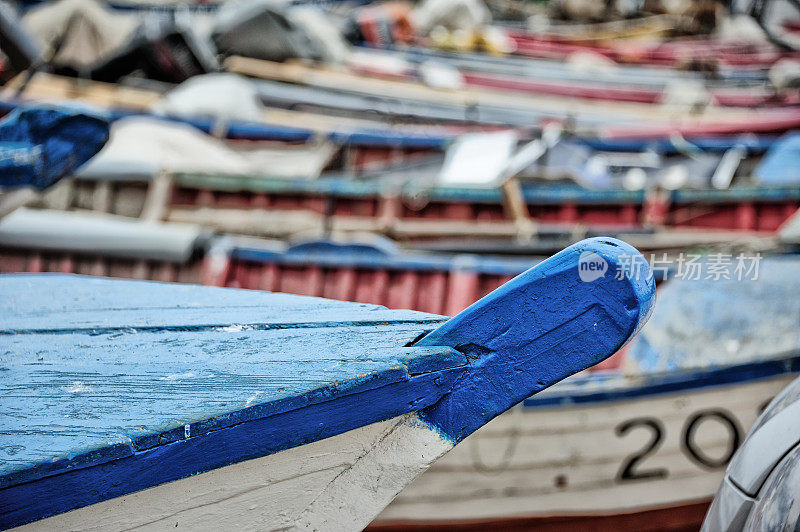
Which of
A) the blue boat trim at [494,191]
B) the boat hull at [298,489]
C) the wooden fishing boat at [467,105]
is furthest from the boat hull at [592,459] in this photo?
the wooden fishing boat at [467,105]

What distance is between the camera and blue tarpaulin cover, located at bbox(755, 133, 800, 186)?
5.09m

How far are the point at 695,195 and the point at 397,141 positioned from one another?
6.98 feet

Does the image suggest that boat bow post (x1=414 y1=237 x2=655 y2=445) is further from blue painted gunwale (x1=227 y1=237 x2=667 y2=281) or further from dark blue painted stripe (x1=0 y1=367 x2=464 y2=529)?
blue painted gunwale (x1=227 y1=237 x2=667 y2=281)

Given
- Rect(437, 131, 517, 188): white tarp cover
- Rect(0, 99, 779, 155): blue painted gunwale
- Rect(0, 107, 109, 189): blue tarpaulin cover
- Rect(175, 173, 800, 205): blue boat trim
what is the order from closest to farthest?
Rect(0, 107, 109, 189): blue tarpaulin cover
Rect(175, 173, 800, 205): blue boat trim
Rect(437, 131, 517, 188): white tarp cover
Rect(0, 99, 779, 155): blue painted gunwale

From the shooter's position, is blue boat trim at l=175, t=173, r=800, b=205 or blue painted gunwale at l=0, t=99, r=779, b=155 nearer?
blue boat trim at l=175, t=173, r=800, b=205

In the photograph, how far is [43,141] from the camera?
159 cm

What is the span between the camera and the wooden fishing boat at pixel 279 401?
0.89 m

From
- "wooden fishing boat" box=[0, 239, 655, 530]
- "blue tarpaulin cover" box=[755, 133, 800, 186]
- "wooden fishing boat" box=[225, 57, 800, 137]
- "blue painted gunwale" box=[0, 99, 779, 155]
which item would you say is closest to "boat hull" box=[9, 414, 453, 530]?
"wooden fishing boat" box=[0, 239, 655, 530]

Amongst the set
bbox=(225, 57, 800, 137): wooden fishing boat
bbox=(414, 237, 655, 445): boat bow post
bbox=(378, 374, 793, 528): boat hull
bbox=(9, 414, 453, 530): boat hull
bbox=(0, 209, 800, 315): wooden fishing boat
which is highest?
bbox=(225, 57, 800, 137): wooden fishing boat

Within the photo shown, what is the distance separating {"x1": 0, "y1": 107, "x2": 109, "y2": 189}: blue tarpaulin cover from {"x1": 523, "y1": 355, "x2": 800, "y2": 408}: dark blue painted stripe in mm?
1738

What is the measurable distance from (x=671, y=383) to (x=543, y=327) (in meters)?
1.98

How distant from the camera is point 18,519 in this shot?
0.89 metres

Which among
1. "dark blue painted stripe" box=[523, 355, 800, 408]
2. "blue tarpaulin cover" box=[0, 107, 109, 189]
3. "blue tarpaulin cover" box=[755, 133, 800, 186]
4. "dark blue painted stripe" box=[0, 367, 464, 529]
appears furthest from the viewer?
"blue tarpaulin cover" box=[755, 133, 800, 186]

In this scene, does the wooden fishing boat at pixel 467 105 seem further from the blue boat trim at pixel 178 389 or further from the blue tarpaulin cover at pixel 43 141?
the blue boat trim at pixel 178 389
